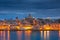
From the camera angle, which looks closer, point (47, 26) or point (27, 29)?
point (47, 26)

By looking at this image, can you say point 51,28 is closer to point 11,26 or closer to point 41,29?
point 41,29

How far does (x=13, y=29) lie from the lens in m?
151

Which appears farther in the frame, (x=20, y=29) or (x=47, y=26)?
(x=20, y=29)

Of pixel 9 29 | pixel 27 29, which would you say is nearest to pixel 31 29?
pixel 27 29

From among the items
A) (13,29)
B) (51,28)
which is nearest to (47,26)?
(51,28)

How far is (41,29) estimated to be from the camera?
150875mm

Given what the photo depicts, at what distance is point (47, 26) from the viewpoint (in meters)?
142

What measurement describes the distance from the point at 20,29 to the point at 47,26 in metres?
17.7

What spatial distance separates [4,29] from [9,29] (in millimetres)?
3814

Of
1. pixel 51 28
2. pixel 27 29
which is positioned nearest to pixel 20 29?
pixel 27 29

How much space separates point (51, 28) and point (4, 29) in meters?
26.4

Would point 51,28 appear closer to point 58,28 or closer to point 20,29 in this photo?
point 58,28

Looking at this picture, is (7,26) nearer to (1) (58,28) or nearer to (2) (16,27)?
(2) (16,27)

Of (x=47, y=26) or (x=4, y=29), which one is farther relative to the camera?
(x=4, y=29)
